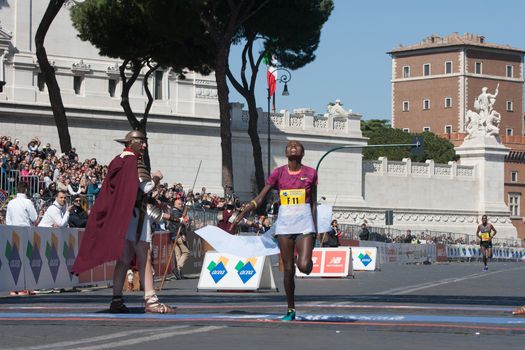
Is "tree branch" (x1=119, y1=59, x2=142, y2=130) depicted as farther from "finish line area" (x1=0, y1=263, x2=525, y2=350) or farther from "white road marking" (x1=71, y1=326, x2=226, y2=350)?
"white road marking" (x1=71, y1=326, x2=226, y2=350)

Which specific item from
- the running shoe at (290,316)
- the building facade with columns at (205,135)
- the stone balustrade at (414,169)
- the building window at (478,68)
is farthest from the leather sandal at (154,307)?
the building window at (478,68)

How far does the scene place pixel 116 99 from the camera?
6606cm

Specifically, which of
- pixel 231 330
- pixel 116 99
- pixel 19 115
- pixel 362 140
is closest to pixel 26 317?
pixel 231 330

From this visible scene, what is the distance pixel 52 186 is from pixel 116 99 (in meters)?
36.3

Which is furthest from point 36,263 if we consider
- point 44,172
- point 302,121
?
point 302,121

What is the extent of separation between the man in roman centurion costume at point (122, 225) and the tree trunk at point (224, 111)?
32203 millimetres

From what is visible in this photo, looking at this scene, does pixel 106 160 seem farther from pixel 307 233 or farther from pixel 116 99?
pixel 307 233

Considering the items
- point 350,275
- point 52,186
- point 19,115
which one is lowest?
point 350,275

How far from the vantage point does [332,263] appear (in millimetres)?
30625

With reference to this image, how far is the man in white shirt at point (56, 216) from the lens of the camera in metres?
23.5

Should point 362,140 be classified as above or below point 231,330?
above

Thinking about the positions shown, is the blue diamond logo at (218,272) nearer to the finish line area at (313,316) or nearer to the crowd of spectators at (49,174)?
the crowd of spectators at (49,174)

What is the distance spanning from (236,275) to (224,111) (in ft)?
92.8

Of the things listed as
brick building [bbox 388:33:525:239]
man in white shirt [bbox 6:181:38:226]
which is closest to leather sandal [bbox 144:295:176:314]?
man in white shirt [bbox 6:181:38:226]
